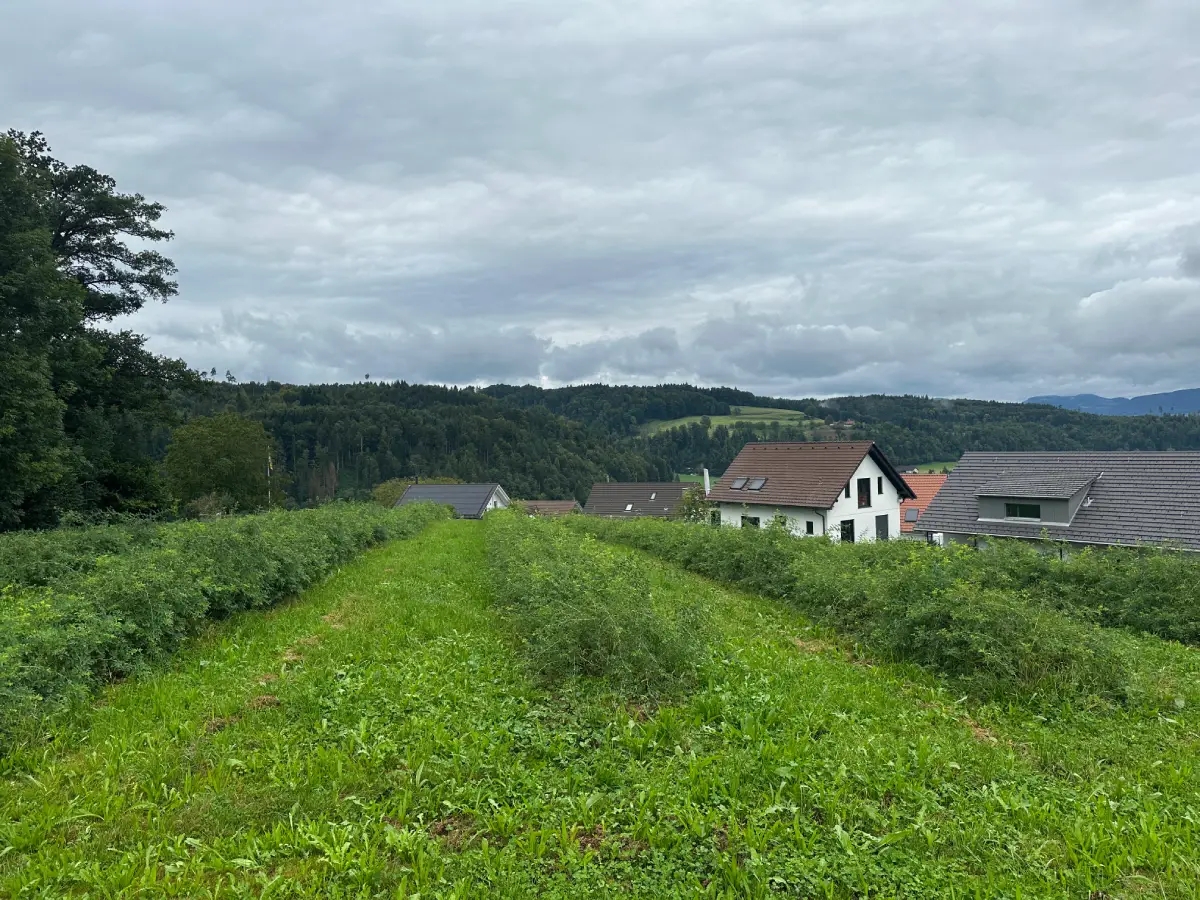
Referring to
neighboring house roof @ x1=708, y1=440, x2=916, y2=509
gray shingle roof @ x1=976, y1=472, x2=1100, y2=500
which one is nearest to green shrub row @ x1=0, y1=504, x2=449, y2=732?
A: gray shingle roof @ x1=976, y1=472, x2=1100, y2=500

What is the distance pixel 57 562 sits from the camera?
12594 millimetres

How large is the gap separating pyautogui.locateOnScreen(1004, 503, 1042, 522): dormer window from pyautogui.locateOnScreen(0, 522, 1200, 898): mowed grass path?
74.2 ft

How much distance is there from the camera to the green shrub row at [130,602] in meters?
6.09

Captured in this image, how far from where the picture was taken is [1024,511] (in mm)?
26297

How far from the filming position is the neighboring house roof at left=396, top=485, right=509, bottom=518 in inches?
2410

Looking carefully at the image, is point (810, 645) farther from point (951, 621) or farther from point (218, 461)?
point (218, 461)

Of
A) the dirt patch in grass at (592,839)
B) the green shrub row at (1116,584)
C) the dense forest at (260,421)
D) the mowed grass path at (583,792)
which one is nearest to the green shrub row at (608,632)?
the mowed grass path at (583,792)

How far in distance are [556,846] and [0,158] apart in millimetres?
27270

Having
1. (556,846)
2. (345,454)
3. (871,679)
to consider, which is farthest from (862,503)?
(345,454)

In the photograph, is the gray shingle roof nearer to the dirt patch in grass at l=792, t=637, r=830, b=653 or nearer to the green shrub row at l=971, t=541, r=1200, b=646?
the green shrub row at l=971, t=541, r=1200, b=646

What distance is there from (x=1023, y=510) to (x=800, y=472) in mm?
11658

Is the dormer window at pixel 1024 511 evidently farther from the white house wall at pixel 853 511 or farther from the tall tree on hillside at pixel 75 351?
the tall tree on hillside at pixel 75 351

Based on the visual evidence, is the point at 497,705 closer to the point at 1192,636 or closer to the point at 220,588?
the point at 220,588

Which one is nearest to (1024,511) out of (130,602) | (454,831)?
(454,831)
